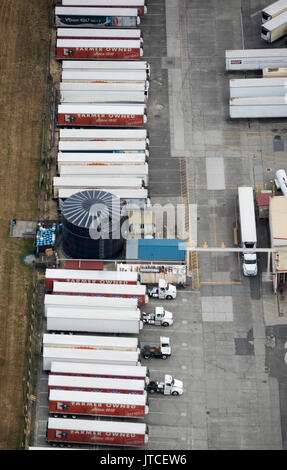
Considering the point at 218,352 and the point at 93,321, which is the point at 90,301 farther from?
the point at 218,352

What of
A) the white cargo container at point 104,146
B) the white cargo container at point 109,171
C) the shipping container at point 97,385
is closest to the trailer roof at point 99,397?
the shipping container at point 97,385

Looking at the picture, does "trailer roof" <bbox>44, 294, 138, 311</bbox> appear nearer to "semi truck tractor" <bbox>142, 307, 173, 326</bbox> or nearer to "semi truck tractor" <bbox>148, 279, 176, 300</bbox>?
"semi truck tractor" <bbox>142, 307, 173, 326</bbox>

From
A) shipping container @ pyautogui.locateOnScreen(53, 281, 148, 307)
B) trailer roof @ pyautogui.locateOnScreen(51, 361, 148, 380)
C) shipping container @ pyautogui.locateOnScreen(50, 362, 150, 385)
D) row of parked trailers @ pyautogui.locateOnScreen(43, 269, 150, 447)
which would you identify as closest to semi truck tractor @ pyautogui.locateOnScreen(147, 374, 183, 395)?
shipping container @ pyautogui.locateOnScreen(50, 362, 150, 385)

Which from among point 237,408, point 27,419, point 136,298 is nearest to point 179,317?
point 136,298

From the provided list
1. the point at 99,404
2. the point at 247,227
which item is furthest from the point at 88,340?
the point at 247,227

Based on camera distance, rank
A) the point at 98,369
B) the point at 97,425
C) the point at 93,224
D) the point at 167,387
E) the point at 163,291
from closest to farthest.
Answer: the point at 97,425, the point at 98,369, the point at 167,387, the point at 93,224, the point at 163,291

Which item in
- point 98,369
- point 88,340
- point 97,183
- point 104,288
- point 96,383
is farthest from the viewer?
point 97,183
